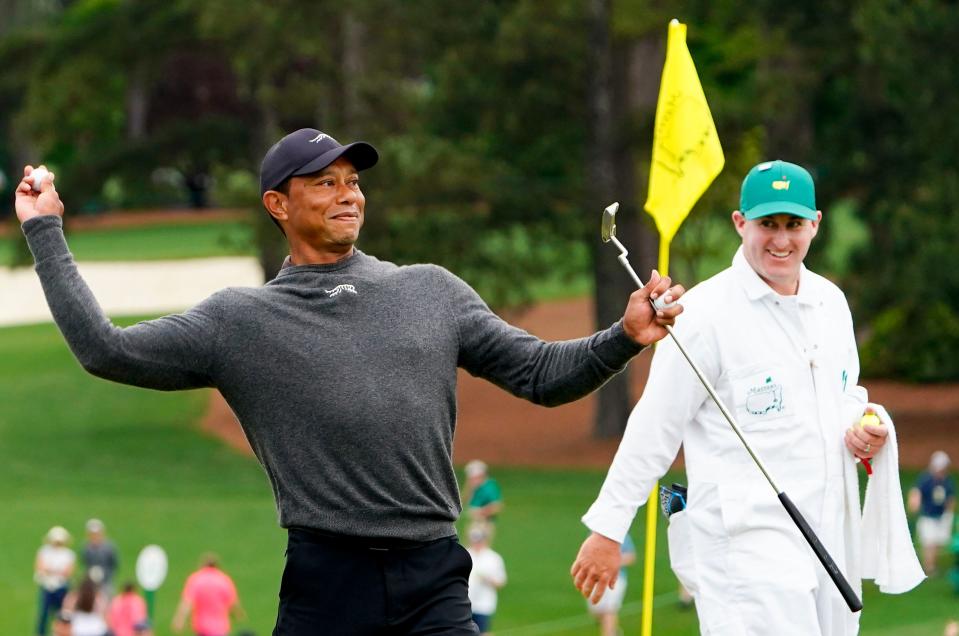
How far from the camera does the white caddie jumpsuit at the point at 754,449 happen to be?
521 cm

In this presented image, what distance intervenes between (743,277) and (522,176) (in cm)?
2532

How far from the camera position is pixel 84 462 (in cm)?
3481

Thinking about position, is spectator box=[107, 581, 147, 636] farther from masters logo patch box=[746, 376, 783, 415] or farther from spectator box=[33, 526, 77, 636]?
masters logo patch box=[746, 376, 783, 415]

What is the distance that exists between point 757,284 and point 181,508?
25063 millimetres

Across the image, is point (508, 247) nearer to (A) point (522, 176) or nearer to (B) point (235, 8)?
(A) point (522, 176)

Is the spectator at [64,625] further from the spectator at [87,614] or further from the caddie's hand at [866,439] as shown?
the caddie's hand at [866,439]

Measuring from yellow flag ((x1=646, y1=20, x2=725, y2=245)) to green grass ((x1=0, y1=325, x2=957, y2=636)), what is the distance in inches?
427

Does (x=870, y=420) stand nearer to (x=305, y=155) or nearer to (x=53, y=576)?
(x=305, y=155)

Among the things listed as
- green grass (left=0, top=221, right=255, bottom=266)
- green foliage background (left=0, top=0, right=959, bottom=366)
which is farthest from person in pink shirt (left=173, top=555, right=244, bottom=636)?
green grass (left=0, top=221, right=255, bottom=266)

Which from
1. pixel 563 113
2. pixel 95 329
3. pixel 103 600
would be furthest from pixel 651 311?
pixel 563 113

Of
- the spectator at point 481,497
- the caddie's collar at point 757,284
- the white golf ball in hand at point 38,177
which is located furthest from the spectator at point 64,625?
the white golf ball in hand at point 38,177

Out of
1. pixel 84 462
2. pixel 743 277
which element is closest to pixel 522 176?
pixel 84 462

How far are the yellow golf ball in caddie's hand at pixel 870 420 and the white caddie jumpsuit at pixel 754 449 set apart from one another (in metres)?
0.07

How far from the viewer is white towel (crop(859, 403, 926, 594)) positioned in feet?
17.4
